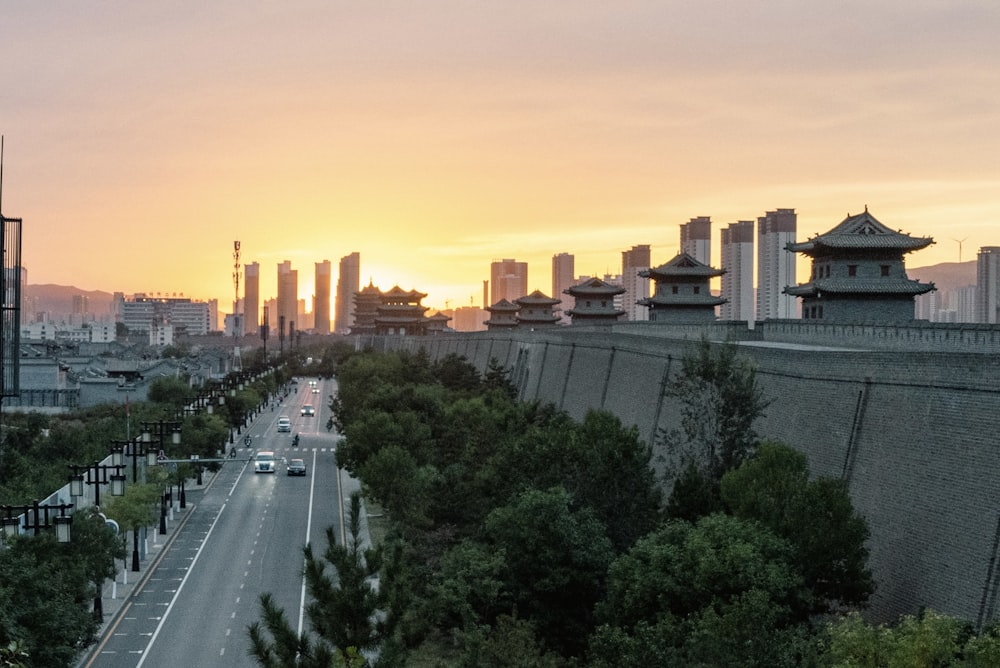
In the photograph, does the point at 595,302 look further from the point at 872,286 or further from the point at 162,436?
the point at 162,436

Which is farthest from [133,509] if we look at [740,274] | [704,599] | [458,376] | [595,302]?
[740,274]

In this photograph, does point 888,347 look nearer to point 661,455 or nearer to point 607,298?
point 661,455

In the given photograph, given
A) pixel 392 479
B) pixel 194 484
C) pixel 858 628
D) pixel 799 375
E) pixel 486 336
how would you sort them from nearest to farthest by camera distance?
pixel 858 628
pixel 799 375
pixel 392 479
pixel 194 484
pixel 486 336

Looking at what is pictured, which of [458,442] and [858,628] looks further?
[458,442]

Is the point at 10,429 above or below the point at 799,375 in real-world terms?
below

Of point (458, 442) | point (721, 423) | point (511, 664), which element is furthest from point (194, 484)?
point (511, 664)

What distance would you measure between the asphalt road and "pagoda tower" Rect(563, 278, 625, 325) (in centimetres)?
3113

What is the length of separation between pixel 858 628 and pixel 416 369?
64.6 metres

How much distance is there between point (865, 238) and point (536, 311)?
6602 cm

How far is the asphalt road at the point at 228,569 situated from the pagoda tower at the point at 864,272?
2129cm

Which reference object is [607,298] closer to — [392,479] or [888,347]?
[392,479]

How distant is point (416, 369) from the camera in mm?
81875

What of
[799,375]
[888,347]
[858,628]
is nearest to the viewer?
[858,628]

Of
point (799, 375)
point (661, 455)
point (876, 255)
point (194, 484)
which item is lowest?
point (194, 484)
